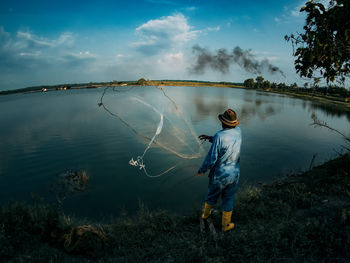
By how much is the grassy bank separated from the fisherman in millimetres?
816

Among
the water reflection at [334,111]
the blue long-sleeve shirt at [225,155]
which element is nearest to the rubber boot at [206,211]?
the blue long-sleeve shirt at [225,155]

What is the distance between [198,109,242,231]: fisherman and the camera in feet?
14.3

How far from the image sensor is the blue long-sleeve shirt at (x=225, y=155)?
4.36 metres

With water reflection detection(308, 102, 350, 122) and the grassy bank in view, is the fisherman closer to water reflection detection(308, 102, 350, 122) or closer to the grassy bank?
the grassy bank

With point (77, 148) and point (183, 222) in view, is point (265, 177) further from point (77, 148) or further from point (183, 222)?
point (77, 148)

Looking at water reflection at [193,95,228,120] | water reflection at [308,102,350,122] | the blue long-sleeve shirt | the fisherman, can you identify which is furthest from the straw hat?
water reflection at [308,102,350,122]

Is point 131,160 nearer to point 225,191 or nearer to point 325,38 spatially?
point 225,191

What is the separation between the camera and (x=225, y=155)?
4406mm

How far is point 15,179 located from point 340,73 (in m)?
16.2

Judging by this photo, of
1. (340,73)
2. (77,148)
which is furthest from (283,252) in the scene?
(77,148)

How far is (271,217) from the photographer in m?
5.16

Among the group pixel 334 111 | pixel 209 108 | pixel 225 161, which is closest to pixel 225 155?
pixel 225 161

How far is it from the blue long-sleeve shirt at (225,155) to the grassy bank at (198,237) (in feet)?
4.23

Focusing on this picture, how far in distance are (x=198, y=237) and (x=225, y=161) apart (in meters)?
1.90
